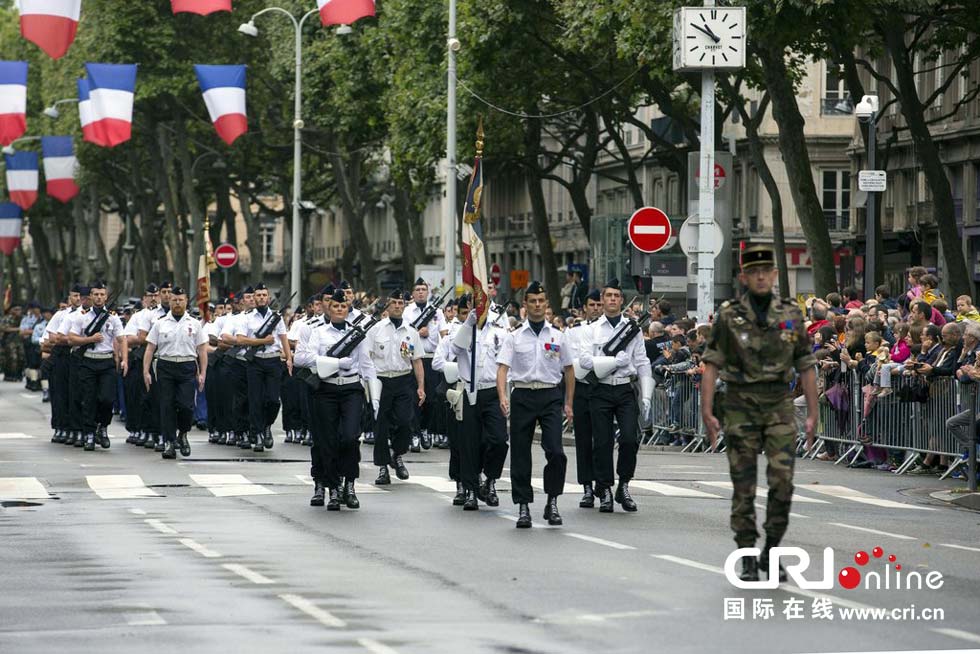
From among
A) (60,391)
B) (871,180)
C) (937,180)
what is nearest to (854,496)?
(871,180)

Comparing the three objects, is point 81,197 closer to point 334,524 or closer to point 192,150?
point 192,150

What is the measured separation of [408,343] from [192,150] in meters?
52.2

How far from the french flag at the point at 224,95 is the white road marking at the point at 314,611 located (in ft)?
124

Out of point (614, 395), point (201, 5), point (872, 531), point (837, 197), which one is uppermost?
point (201, 5)

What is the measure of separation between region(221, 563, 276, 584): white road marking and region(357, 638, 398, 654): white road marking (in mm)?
2460

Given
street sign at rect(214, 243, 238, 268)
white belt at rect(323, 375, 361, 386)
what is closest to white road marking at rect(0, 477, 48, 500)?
white belt at rect(323, 375, 361, 386)

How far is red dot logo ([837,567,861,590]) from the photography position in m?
12.3

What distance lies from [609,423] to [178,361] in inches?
356

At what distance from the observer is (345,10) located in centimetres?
4194

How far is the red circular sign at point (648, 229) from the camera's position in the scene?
27422mm

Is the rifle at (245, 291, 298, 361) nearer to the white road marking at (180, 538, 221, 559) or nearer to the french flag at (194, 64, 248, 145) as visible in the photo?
the white road marking at (180, 538, 221, 559)

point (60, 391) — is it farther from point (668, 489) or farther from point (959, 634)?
point (959, 634)

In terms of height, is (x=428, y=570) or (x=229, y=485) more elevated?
(x=428, y=570)

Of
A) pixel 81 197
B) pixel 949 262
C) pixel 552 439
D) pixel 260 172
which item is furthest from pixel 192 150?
pixel 552 439
